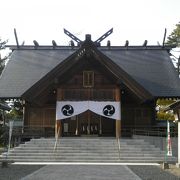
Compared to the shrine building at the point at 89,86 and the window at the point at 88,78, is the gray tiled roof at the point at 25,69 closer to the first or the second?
the shrine building at the point at 89,86

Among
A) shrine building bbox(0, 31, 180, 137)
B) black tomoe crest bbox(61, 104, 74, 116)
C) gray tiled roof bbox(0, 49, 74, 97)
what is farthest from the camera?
gray tiled roof bbox(0, 49, 74, 97)

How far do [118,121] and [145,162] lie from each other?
4.79 meters

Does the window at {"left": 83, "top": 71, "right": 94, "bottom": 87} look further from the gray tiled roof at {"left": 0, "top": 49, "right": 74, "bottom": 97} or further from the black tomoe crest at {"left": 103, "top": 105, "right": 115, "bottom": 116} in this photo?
the gray tiled roof at {"left": 0, "top": 49, "right": 74, "bottom": 97}

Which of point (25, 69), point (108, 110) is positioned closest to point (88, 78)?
point (108, 110)

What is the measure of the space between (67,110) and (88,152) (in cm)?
421

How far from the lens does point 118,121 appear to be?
71.0 ft

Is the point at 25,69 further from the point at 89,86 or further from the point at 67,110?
the point at 67,110

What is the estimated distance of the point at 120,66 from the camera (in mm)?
27266

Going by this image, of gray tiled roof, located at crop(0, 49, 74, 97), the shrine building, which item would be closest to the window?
the shrine building

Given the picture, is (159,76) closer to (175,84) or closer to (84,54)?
(175,84)

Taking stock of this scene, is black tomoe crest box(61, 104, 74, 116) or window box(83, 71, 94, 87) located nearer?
black tomoe crest box(61, 104, 74, 116)

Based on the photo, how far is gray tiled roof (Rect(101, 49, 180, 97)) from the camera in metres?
24.6

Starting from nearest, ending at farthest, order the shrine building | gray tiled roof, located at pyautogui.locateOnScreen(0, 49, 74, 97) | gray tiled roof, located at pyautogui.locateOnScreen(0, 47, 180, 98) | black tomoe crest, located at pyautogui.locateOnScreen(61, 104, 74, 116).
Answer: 1. the shrine building
2. black tomoe crest, located at pyautogui.locateOnScreen(61, 104, 74, 116)
3. gray tiled roof, located at pyautogui.locateOnScreen(0, 47, 180, 98)
4. gray tiled roof, located at pyautogui.locateOnScreen(0, 49, 74, 97)

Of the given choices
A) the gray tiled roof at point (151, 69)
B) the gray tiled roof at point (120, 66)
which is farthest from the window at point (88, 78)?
the gray tiled roof at point (151, 69)
